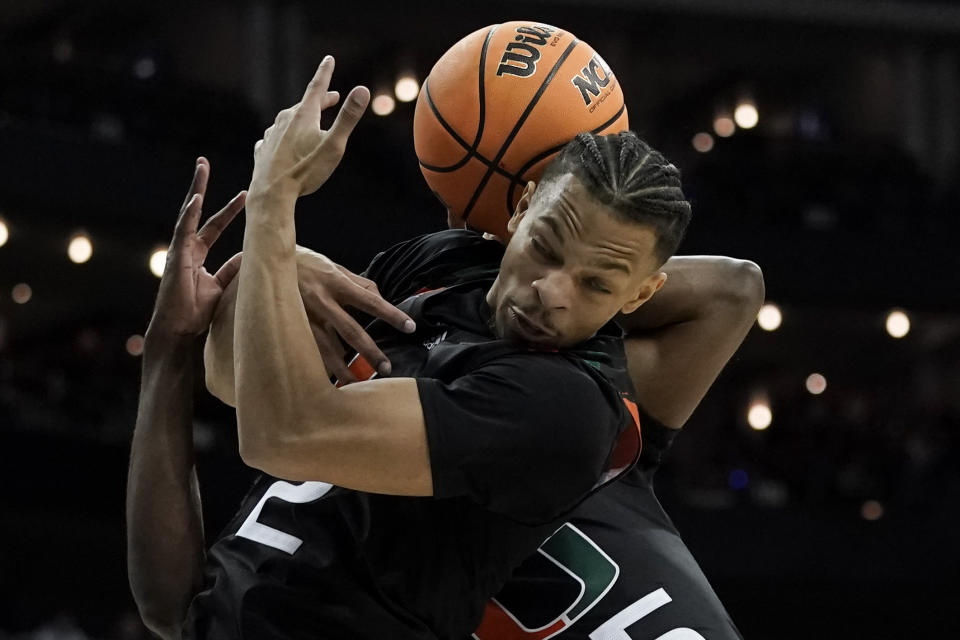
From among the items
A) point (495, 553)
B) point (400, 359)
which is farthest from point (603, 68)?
point (495, 553)

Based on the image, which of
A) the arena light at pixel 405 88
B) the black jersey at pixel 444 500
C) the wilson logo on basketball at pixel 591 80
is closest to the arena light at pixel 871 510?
the arena light at pixel 405 88

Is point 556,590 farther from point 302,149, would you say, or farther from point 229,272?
point 302,149

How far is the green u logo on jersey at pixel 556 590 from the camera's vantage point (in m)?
2.84

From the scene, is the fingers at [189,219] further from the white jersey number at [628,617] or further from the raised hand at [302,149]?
the white jersey number at [628,617]

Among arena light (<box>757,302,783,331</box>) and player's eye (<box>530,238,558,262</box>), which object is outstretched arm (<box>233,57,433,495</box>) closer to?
player's eye (<box>530,238,558,262</box>)

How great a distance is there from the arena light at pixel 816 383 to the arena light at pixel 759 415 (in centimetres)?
165

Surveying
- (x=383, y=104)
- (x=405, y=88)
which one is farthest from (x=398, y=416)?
(x=405, y=88)

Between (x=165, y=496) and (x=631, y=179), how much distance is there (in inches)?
45.1

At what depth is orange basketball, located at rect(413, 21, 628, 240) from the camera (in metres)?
2.62

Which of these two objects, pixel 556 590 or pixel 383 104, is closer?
pixel 556 590

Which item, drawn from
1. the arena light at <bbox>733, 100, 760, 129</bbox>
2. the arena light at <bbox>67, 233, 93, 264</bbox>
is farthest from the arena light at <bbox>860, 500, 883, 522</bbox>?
the arena light at <bbox>67, 233, 93, 264</bbox>

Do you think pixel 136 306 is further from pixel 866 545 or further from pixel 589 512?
pixel 589 512

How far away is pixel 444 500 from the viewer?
2.40 meters

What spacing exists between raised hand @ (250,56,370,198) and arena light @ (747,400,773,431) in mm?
13411
